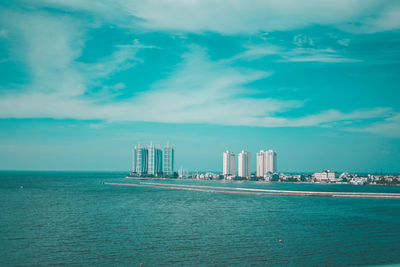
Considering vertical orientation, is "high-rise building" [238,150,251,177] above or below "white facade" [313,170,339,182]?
above

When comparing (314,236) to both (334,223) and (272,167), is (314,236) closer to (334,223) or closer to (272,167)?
(334,223)

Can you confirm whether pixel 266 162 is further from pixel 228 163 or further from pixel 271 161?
pixel 228 163

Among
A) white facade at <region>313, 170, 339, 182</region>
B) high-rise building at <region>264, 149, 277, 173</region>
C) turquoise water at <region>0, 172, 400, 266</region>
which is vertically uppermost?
high-rise building at <region>264, 149, 277, 173</region>

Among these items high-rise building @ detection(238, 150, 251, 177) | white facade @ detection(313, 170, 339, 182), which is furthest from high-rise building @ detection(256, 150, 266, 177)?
white facade @ detection(313, 170, 339, 182)

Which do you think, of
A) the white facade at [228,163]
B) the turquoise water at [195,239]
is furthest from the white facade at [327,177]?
the turquoise water at [195,239]

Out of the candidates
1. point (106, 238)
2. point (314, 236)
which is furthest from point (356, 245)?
point (106, 238)

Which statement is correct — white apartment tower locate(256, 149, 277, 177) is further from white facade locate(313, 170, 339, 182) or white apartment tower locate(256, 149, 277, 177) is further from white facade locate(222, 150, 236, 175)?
white facade locate(313, 170, 339, 182)

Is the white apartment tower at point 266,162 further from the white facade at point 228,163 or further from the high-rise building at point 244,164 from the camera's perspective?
the white facade at point 228,163

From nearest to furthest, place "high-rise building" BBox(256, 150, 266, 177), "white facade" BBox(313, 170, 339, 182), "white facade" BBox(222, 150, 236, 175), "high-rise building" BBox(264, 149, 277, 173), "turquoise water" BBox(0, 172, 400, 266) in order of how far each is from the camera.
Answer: "turquoise water" BBox(0, 172, 400, 266) < "white facade" BBox(313, 170, 339, 182) < "high-rise building" BBox(264, 149, 277, 173) < "high-rise building" BBox(256, 150, 266, 177) < "white facade" BBox(222, 150, 236, 175)
